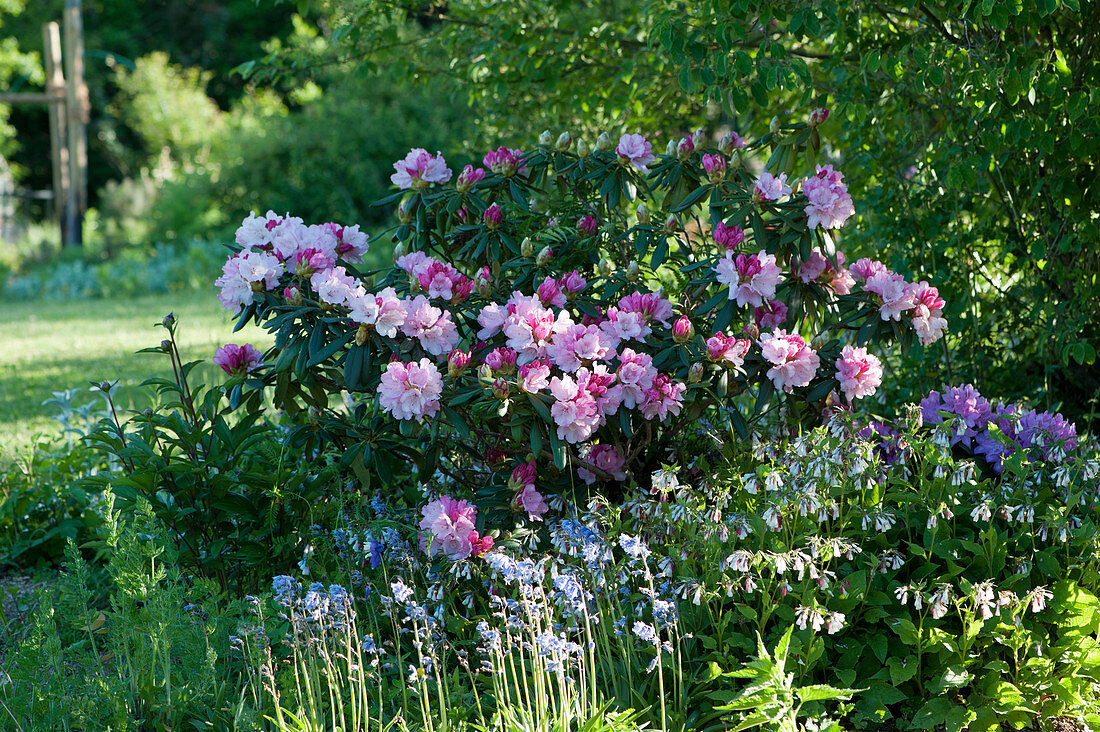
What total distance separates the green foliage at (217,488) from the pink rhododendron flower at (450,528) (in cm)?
56

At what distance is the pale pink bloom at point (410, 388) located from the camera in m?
2.37

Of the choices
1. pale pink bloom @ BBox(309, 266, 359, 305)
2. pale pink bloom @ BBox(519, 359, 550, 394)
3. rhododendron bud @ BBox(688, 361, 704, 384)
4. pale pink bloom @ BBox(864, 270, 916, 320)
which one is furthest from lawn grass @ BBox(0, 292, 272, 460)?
pale pink bloom @ BBox(864, 270, 916, 320)

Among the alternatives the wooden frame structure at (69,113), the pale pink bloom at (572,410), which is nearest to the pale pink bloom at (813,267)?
the pale pink bloom at (572,410)

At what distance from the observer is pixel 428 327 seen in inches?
102

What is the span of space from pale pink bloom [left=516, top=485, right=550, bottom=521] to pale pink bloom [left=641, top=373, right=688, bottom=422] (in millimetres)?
364

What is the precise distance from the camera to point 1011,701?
217 cm

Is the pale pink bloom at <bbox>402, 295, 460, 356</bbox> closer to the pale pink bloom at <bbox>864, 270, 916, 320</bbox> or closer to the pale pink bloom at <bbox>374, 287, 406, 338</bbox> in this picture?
the pale pink bloom at <bbox>374, 287, 406, 338</bbox>

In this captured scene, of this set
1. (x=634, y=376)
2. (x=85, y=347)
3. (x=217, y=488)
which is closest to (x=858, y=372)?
(x=634, y=376)

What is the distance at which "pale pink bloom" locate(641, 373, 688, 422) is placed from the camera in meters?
2.48

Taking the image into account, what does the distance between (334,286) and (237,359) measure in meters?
0.42

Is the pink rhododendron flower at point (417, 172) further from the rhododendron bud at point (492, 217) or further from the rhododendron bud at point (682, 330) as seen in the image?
the rhododendron bud at point (682, 330)

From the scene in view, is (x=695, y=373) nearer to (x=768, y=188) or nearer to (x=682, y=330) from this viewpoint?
(x=682, y=330)

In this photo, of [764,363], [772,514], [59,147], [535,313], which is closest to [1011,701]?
[772,514]

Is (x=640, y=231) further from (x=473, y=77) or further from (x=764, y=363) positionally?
(x=473, y=77)
